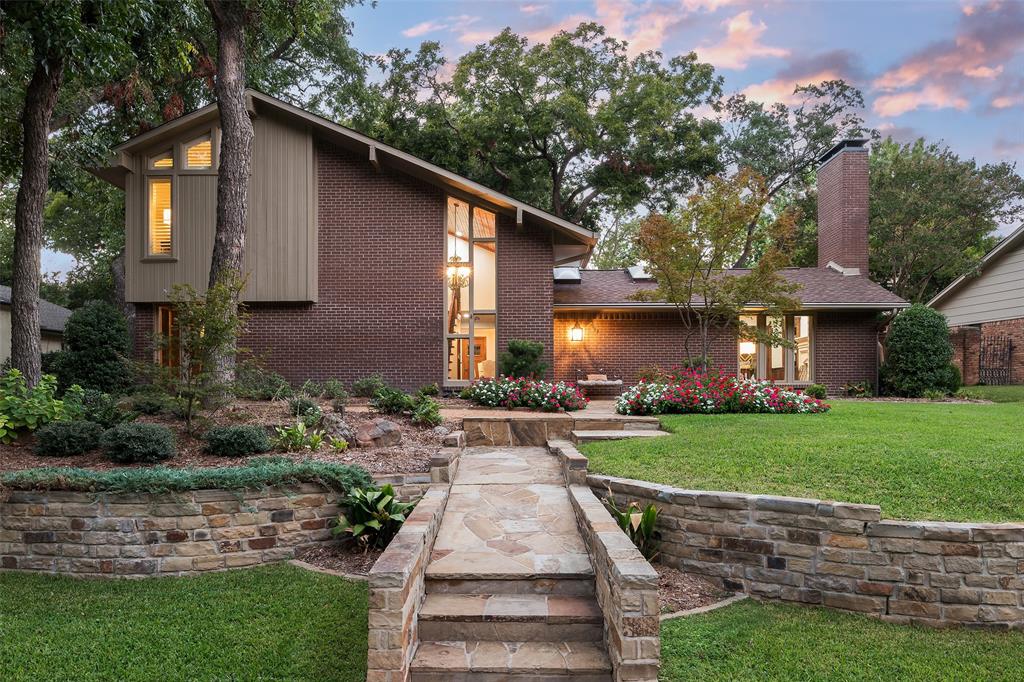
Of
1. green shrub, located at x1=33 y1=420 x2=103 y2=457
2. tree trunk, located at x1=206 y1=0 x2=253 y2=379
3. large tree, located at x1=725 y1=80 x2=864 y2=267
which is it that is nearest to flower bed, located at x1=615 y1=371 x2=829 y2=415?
tree trunk, located at x1=206 y1=0 x2=253 y2=379

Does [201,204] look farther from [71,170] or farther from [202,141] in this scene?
[71,170]

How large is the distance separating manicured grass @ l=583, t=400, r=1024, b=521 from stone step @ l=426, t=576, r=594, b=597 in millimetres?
1440

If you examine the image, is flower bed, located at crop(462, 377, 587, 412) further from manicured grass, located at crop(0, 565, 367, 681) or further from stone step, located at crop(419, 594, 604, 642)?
stone step, located at crop(419, 594, 604, 642)

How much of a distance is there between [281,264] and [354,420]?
5.44 metres

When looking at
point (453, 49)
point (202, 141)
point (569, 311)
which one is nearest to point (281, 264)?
point (202, 141)

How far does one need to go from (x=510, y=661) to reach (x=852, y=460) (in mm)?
3732

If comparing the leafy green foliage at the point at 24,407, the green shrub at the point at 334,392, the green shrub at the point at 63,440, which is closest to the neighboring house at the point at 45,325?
the green shrub at the point at 334,392

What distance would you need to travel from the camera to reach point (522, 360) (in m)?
11.3

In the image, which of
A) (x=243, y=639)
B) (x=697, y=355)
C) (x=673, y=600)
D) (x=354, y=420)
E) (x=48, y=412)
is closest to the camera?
(x=243, y=639)

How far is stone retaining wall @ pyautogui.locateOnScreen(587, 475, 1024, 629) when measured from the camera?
11.8ft

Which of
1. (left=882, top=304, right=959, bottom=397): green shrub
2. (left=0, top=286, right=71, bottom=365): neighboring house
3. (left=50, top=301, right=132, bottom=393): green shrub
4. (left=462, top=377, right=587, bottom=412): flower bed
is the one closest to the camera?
(left=462, top=377, right=587, bottom=412): flower bed

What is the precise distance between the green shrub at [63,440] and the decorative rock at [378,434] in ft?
9.22

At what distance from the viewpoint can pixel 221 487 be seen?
188 inches

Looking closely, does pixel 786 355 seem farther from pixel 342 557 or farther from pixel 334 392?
pixel 342 557
